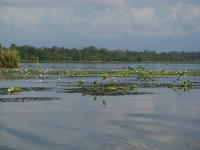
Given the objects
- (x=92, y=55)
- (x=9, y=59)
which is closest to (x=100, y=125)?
(x=9, y=59)

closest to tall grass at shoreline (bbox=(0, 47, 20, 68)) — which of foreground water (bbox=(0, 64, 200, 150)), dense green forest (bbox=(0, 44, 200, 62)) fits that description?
foreground water (bbox=(0, 64, 200, 150))

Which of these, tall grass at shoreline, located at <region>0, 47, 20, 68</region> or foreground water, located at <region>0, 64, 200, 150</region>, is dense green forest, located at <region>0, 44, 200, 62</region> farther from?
foreground water, located at <region>0, 64, 200, 150</region>

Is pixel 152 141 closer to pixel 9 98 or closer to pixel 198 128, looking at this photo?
pixel 198 128

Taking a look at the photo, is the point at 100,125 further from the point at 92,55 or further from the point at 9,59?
the point at 92,55

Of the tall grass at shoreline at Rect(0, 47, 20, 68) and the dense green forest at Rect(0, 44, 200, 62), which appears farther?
the dense green forest at Rect(0, 44, 200, 62)

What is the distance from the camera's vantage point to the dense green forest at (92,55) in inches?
4718

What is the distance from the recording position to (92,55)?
13825cm

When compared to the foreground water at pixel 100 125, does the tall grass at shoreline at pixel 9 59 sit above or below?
above

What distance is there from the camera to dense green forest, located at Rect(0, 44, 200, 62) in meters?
120

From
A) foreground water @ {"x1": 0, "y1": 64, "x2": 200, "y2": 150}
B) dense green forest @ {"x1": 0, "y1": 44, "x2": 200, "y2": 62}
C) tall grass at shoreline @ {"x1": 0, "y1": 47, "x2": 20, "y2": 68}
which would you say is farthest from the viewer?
dense green forest @ {"x1": 0, "y1": 44, "x2": 200, "y2": 62}

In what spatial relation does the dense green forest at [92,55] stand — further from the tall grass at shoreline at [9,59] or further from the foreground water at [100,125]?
the foreground water at [100,125]

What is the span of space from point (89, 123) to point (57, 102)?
4694 mm

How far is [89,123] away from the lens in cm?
984

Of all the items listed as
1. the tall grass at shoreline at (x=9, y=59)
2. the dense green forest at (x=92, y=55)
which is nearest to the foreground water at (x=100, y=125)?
the tall grass at shoreline at (x=9, y=59)
